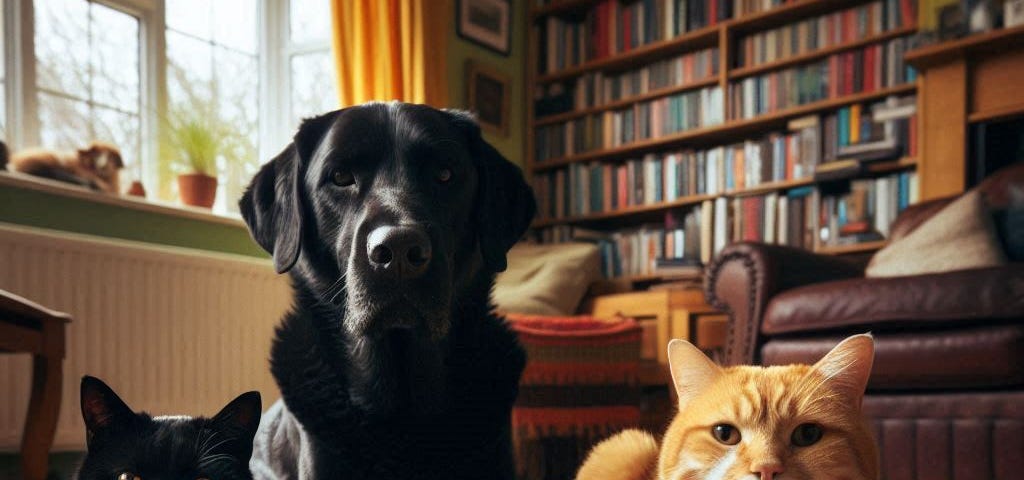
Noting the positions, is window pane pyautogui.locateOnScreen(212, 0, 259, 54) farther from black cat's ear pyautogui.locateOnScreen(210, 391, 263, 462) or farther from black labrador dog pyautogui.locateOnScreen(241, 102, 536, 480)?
black cat's ear pyautogui.locateOnScreen(210, 391, 263, 462)

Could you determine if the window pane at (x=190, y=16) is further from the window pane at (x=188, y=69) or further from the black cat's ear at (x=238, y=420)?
the black cat's ear at (x=238, y=420)

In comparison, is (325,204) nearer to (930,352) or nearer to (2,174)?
(930,352)

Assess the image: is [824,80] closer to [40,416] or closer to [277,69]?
[277,69]

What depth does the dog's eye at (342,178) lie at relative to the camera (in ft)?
3.11

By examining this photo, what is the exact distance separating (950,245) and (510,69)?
2.49 metres

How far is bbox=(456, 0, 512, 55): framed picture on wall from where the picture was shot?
3791 millimetres

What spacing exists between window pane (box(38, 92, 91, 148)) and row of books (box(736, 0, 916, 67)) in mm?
2682

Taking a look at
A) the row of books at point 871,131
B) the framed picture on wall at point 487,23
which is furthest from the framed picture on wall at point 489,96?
the row of books at point 871,131

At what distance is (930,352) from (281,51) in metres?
2.65

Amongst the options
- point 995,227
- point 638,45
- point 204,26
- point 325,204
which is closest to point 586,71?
point 638,45

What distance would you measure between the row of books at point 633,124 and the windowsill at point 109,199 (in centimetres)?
181

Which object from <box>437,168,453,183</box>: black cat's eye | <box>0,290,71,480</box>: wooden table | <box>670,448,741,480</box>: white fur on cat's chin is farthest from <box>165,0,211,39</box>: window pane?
<box>670,448,741,480</box>: white fur on cat's chin

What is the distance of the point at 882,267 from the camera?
7.54ft

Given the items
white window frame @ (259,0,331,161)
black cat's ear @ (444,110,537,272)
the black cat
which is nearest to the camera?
the black cat
